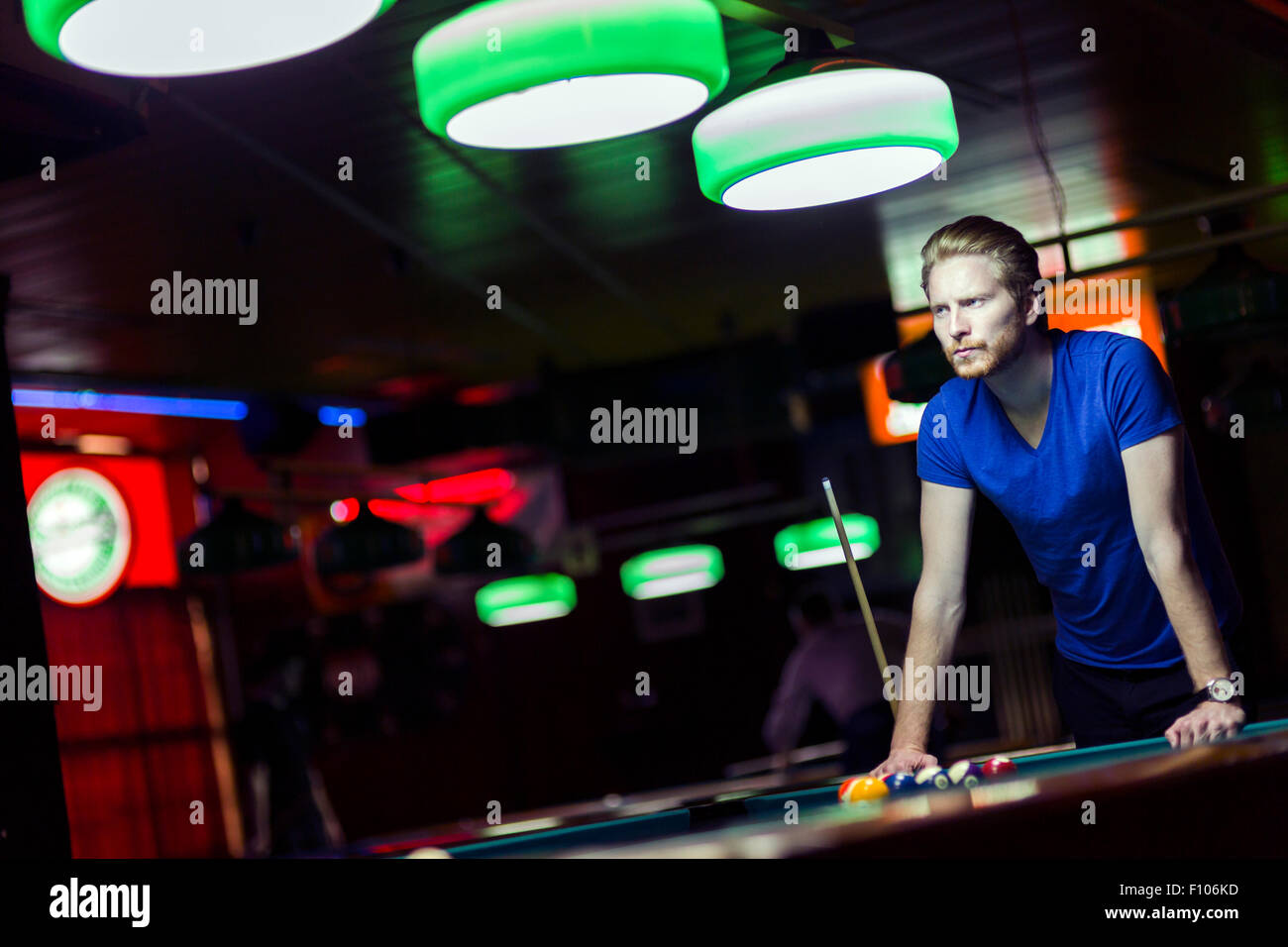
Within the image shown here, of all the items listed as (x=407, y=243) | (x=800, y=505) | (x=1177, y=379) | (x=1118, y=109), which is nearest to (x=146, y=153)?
(x=407, y=243)

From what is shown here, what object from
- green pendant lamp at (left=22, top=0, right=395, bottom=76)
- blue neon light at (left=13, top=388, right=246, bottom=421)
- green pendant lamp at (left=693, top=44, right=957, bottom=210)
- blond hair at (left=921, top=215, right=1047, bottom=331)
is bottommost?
blond hair at (left=921, top=215, right=1047, bottom=331)

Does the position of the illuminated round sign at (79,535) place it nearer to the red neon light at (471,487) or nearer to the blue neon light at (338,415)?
the blue neon light at (338,415)

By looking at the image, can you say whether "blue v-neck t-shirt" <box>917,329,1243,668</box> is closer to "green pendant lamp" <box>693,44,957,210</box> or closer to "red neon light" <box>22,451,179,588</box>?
"green pendant lamp" <box>693,44,957,210</box>

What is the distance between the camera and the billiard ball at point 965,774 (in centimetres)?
243

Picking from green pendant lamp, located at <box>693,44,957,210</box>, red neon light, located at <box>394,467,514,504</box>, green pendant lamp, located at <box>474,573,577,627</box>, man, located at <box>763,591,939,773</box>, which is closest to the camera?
green pendant lamp, located at <box>693,44,957,210</box>

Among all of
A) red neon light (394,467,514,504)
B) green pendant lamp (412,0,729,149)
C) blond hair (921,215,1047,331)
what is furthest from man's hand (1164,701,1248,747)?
red neon light (394,467,514,504)

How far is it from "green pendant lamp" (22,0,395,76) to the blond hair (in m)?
1.15

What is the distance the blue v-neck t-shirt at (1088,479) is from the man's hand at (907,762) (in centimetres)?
49

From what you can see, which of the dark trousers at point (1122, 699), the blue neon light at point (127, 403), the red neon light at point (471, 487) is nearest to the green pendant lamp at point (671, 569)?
the red neon light at point (471, 487)

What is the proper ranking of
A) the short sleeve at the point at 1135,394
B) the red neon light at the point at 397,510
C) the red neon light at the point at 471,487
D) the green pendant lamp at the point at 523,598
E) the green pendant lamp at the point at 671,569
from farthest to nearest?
the red neon light at the point at 471,487, the red neon light at the point at 397,510, the green pendant lamp at the point at 523,598, the green pendant lamp at the point at 671,569, the short sleeve at the point at 1135,394

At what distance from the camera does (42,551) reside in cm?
908

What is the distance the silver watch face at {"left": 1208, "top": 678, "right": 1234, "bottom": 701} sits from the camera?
8.17 ft

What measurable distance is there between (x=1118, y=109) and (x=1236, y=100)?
480 millimetres
